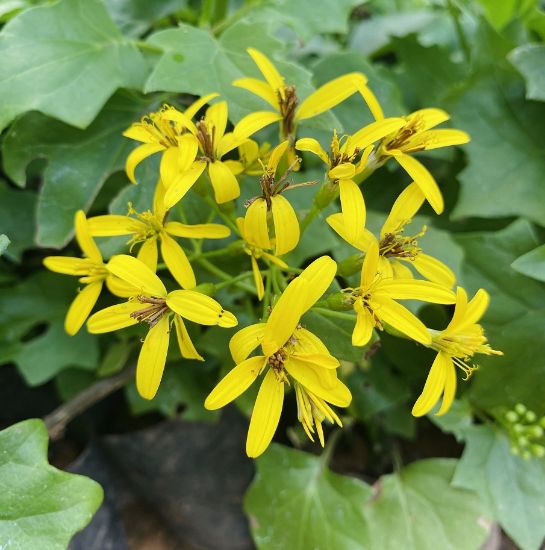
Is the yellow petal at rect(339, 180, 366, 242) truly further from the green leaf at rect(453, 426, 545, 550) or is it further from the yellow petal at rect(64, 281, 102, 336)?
the green leaf at rect(453, 426, 545, 550)

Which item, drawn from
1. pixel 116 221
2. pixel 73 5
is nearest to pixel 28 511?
pixel 116 221

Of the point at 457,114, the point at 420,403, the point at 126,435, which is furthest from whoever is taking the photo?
the point at 126,435

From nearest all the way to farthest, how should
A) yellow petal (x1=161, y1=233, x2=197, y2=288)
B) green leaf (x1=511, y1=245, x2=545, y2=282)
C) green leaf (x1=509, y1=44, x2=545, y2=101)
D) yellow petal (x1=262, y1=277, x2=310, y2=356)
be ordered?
yellow petal (x1=262, y1=277, x2=310, y2=356), yellow petal (x1=161, y1=233, x2=197, y2=288), green leaf (x1=511, y1=245, x2=545, y2=282), green leaf (x1=509, y1=44, x2=545, y2=101)

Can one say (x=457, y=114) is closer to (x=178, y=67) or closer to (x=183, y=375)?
(x=178, y=67)

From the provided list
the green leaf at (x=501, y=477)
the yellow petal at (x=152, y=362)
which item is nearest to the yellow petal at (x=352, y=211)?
the yellow petal at (x=152, y=362)

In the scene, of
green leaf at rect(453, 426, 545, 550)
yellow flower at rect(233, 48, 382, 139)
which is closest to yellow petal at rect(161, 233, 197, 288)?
yellow flower at rect(233, 48, 382, 139)

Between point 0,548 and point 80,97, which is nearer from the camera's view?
point 0,548
